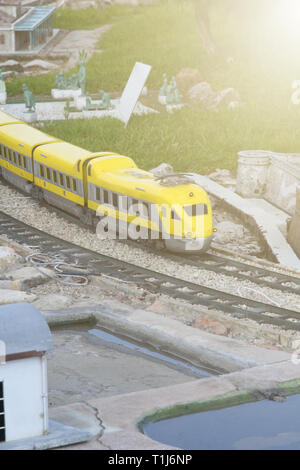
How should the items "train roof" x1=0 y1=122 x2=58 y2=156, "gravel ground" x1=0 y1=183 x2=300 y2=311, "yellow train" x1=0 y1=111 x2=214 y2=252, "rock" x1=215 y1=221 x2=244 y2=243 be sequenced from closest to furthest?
"gravel ground" x1=0 y1=183 x2=300 y2=311 < "yellow train" x1=0 y1=111 x2=214 y2=252 < "rock" x1=215 y1=221 x2=244 y2=243 < "train roof" x1=0 y1=122 x2=58 y2=156

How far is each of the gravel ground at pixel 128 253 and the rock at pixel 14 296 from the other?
4.42 meters

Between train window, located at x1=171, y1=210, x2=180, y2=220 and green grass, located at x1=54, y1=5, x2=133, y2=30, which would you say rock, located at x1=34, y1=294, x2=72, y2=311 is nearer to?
train window, located at x1=171, y1=210, x2=180, y2=220

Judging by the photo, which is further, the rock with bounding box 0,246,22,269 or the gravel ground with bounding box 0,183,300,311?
the rock with bounding box 0,246,22,269

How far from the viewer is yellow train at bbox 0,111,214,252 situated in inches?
704

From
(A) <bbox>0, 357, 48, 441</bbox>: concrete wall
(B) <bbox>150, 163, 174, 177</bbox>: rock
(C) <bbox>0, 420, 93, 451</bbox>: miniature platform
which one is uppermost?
(A) <bbox>0, 357, 48, 441</bbox>: concrete wall

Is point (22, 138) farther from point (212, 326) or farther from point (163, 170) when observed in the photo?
point (212, 326)

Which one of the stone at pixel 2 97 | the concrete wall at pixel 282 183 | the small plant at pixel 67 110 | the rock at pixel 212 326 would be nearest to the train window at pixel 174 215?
the rock at pixel 212 326

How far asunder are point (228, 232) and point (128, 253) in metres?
4.01

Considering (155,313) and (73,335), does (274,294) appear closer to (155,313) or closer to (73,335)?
(155,313)

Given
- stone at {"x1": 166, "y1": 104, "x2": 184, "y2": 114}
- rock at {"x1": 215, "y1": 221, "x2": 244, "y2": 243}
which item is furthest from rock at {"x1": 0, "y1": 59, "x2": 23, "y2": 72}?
rock at {"x1": 215, "y1": 221, "x2": 244, "y2": 243}

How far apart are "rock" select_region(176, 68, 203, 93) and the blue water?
38.5m

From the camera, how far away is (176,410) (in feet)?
31.0
